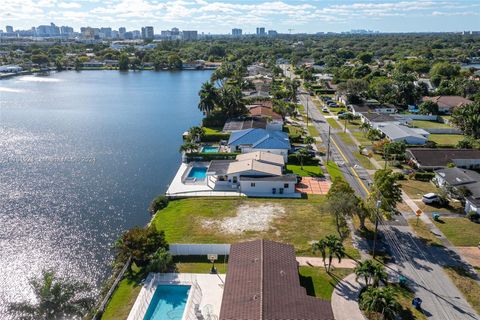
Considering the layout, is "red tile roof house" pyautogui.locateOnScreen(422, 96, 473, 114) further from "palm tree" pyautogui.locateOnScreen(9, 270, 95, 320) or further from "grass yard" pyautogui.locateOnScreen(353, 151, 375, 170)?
"palm tree" pyautogui.locateOnScreen(9, 270, 95, 320)

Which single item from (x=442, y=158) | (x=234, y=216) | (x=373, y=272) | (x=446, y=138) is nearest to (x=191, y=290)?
(x=234, y=216)

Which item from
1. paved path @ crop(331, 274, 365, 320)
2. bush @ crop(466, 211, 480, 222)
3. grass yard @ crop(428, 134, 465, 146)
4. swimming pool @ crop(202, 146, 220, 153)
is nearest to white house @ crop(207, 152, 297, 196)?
swimming pool @ crop(202, 146, 220, 153)

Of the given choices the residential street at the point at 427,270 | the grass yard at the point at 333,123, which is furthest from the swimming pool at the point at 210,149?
the grass yard at the point at 333,123

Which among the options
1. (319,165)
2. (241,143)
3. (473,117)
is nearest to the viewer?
(319,165)

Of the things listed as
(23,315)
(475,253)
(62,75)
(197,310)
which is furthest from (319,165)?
(62,75)

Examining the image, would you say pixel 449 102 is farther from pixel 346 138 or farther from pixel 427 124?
pixel 346 138

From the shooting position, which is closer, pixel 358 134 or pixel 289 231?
pixel 289 231

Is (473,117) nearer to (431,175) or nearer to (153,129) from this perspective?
(431,175)
